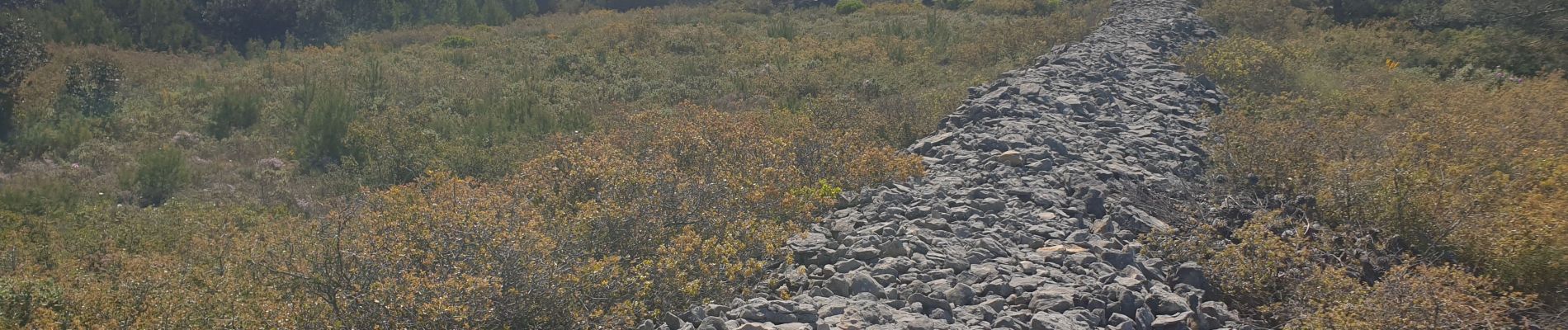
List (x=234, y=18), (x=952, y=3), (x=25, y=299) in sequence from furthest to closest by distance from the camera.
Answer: (x=952, y=3)
(x=234, y=18)
(x=25, y=299)

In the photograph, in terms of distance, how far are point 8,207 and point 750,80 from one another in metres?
10.2

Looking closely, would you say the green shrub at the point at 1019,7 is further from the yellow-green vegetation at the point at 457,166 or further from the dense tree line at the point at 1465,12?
the dense tree line at the point at 1465,12

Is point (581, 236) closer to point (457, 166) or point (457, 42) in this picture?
point (457, 166)

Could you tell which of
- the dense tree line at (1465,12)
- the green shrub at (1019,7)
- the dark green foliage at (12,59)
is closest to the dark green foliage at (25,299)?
the dark green foliage at (12,59)

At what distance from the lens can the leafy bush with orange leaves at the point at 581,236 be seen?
16.5 feet

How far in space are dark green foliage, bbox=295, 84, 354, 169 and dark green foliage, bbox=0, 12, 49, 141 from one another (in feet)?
11.8

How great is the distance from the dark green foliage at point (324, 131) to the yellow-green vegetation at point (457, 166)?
47 mm

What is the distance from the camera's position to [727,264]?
5.55 meters

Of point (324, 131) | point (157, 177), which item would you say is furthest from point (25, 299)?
point (324, 131)

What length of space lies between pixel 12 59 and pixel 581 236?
44.0 ft

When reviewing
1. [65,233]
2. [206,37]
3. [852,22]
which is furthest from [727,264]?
[206,37]

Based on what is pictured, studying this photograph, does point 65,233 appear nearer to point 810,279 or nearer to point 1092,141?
point 810,279

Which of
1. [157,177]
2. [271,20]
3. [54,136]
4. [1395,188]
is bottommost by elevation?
[271,20]

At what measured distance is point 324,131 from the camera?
1292 centimetres
